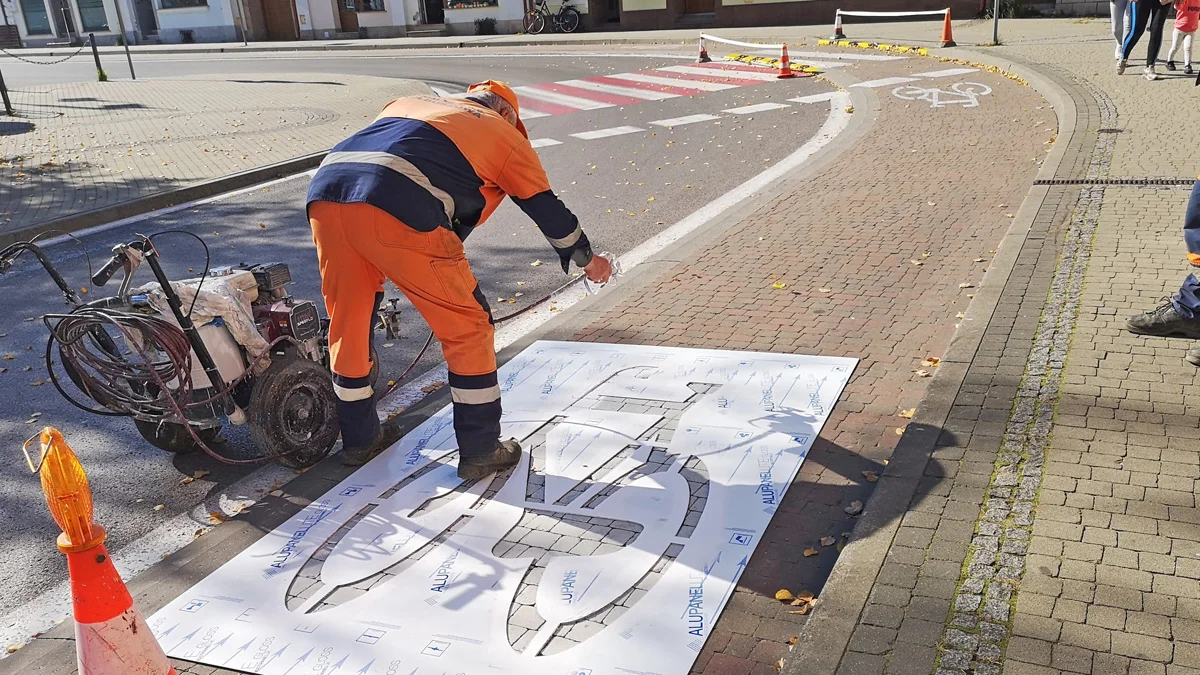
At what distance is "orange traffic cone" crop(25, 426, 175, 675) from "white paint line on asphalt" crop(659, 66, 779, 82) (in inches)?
640

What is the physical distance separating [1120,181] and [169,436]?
7.66m

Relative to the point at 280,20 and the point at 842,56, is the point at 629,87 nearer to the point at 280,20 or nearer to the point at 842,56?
the point at 842,56

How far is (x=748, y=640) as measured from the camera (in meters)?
3.41

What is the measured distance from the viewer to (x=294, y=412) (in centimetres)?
482

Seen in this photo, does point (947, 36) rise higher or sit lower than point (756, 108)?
higher

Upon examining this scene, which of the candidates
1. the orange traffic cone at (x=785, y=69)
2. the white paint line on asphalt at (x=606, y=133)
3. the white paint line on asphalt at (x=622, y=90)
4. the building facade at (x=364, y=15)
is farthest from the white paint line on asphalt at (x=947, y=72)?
the building facade at (x=364, y=15)

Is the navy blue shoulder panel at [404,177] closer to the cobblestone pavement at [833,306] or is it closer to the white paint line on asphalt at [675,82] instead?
the cobblestone pavement at [833,306]

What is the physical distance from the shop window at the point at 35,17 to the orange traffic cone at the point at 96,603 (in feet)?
157

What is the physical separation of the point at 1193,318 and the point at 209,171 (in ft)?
35.2

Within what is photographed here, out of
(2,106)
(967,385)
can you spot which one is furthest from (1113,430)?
(2,106)

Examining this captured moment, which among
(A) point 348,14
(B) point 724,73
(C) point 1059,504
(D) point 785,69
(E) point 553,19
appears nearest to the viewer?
(C) point 1059,504

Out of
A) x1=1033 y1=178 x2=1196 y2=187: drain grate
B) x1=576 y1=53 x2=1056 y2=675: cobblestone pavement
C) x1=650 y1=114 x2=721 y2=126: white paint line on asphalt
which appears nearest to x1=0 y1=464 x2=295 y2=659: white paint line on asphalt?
x1=576 y1=53 x2=1056 y2=675: cobblestone pavement

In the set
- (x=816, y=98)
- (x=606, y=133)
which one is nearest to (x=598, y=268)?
(x=606, y=133)

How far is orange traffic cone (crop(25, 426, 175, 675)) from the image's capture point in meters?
2.77
